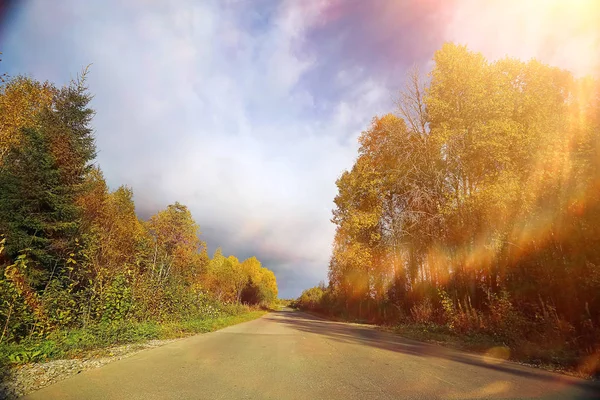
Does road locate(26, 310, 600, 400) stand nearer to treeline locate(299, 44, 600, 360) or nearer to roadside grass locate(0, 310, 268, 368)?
roadside grass locate(0, 310, 268, 368)

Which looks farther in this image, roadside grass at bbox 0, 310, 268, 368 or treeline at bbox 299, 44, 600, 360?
treeline at bbox 299, 44, 600, 360

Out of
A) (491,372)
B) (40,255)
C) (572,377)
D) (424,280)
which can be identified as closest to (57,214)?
(40,255)

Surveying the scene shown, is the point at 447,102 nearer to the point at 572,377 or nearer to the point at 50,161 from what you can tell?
the point at 572,377

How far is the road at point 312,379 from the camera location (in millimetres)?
4285

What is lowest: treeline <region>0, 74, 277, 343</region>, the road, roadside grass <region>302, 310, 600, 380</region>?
the road

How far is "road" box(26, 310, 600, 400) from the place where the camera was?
4.29 meters

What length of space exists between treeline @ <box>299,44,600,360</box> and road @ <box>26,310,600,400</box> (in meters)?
3.07

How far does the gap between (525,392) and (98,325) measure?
31.9ft

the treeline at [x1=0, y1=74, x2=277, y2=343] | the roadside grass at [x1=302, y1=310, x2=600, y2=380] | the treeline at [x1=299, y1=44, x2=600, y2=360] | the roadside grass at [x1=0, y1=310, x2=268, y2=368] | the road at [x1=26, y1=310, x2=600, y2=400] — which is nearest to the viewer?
the road at [x1=26, y1=310, x2=600, y2=400]

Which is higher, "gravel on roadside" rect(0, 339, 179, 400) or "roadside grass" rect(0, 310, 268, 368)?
"roadside grass" rect(0, 310, 268, 368)

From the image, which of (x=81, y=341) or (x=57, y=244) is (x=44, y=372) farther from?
(x=57, y=244)

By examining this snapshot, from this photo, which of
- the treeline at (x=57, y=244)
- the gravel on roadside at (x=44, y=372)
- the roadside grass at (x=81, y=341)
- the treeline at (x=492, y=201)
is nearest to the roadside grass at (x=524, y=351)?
the treeline at (x=492, y=201)

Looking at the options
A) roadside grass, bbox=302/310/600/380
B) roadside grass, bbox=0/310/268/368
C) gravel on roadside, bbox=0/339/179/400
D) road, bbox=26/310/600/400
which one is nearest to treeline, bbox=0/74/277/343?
roadside grass, bbox=0/310/268/368

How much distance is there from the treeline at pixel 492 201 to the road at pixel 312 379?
10.1ft
